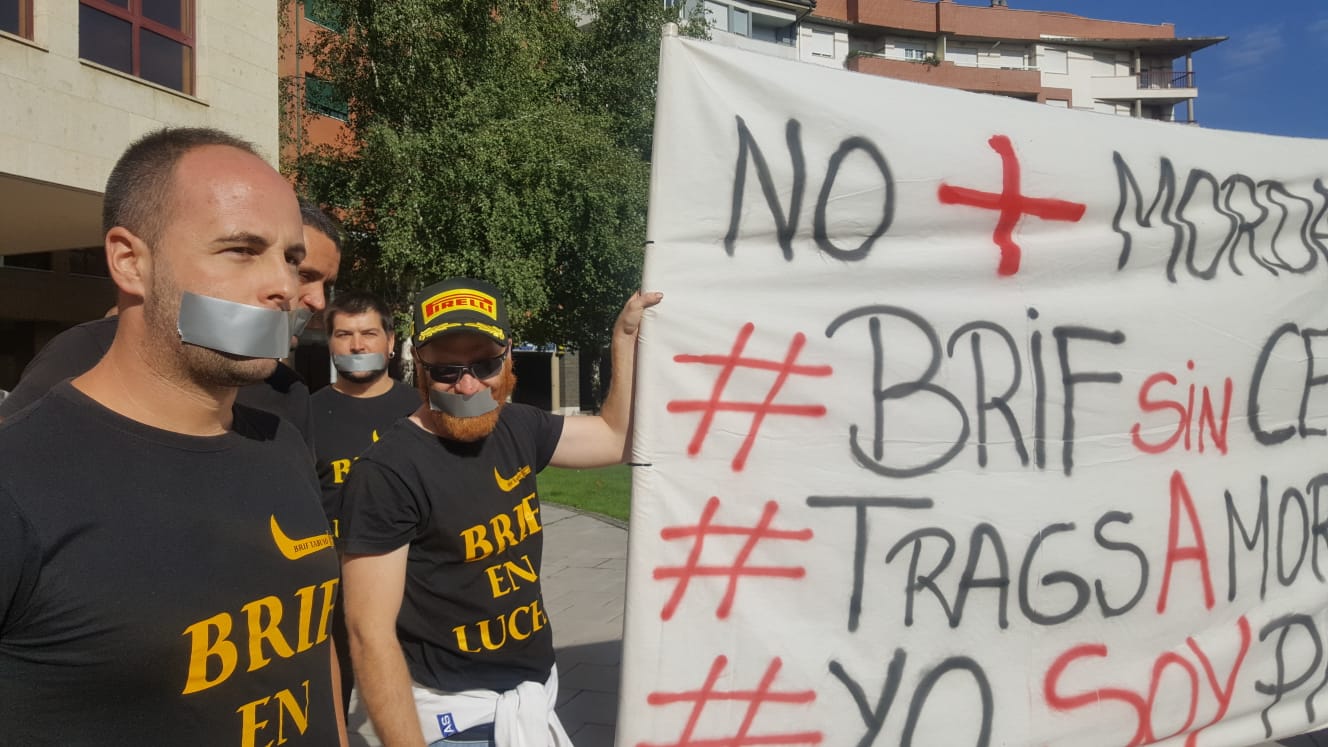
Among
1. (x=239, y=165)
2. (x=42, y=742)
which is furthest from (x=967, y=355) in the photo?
(x=42, y=742)

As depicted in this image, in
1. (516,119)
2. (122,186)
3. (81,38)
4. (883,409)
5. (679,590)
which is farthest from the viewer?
(516,119)

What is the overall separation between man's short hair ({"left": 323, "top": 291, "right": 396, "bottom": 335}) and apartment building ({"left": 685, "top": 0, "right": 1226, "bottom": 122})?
142 ft

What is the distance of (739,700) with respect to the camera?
209cm

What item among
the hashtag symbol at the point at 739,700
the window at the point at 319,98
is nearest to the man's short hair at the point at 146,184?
the hashtag symbol at the point at 739,700

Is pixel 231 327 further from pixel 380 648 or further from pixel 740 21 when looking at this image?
pixel 740 21

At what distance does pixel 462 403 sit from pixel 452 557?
1.21 feet

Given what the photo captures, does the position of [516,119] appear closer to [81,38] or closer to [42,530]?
[81,38]

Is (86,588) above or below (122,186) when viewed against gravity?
below

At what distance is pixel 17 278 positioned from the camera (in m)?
18.8

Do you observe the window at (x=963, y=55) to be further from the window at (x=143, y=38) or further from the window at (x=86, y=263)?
the window at (x=143, y=38)

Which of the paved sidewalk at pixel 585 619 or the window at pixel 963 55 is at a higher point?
the window at pixel 963 55

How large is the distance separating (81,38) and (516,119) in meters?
6.19

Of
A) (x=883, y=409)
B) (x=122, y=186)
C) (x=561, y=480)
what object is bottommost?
(x=561, y=480)

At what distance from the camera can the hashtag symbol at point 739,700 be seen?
2.05 metres
